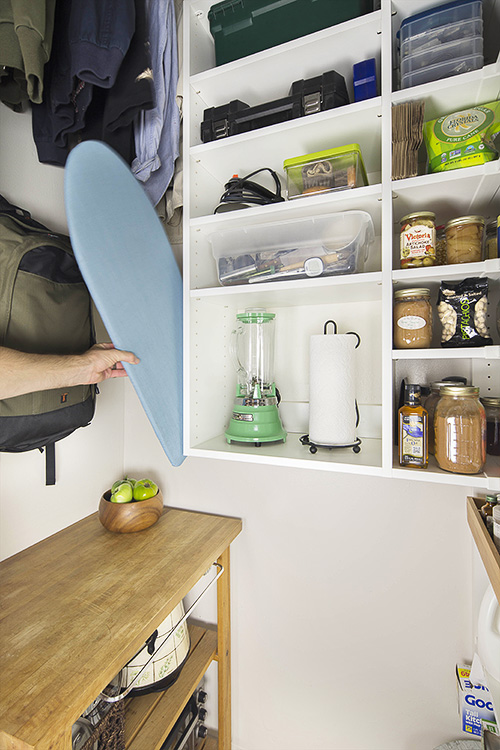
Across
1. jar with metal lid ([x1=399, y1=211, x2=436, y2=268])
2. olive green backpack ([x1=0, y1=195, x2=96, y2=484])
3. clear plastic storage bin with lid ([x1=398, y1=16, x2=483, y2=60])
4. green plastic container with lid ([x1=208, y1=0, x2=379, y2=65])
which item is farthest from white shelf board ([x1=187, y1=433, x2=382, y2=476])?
green plastic container with lid ([x1=208, y1=0, x2=379, y2=65])

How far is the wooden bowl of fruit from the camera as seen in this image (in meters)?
1.34

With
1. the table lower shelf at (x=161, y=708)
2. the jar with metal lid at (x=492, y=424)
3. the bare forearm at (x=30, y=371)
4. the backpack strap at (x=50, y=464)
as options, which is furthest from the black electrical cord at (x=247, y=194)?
the table lower shelf at (x=161, y=708)

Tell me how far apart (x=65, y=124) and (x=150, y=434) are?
113 centimetres

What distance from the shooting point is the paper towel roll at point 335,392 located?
115 cm

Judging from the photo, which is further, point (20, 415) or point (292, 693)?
point (292, 693)

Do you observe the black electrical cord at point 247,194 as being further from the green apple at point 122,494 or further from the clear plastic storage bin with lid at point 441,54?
the green apple at point 122,494

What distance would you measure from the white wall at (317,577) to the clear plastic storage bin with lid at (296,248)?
0.70 meters

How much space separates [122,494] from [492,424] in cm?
118

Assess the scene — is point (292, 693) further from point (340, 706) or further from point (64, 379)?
point (64, 379)

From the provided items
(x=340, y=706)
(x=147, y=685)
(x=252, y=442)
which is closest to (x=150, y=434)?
(x=252, y=442)

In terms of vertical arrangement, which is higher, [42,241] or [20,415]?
[42,241]

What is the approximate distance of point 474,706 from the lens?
111 cm

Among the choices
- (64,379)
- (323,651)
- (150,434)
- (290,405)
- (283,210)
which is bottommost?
(323,651)

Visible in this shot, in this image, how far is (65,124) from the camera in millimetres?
1164
